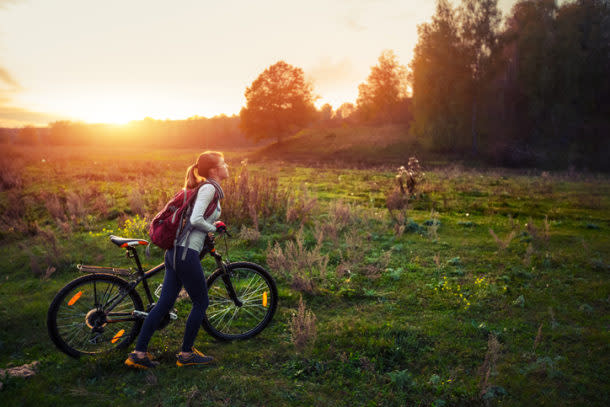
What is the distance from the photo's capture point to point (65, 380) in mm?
3947

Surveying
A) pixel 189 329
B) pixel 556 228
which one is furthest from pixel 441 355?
pixel 556 228

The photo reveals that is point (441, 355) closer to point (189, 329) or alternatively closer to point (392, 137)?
point (189, 329)

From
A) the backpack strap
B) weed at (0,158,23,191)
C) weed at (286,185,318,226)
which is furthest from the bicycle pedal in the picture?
weed at (0,158,23,191)

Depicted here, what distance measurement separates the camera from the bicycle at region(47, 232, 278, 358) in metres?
4.14

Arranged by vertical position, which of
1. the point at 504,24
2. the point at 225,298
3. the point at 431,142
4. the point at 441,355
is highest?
the point at 504,24

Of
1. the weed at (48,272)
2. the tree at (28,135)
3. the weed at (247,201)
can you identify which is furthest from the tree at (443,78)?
the tree at (28,135)

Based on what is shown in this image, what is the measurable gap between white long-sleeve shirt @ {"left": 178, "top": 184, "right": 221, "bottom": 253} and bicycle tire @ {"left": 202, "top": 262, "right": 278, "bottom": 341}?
80 cm

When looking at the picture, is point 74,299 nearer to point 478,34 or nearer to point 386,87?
point 478,34

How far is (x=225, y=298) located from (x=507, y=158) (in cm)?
3456

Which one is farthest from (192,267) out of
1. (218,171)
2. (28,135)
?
(28,135)

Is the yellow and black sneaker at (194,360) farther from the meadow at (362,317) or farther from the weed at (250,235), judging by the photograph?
the weed at (250,235)

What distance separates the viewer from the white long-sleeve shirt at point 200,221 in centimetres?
375

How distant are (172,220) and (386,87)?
61.4 meters

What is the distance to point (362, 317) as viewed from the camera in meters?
5.29
